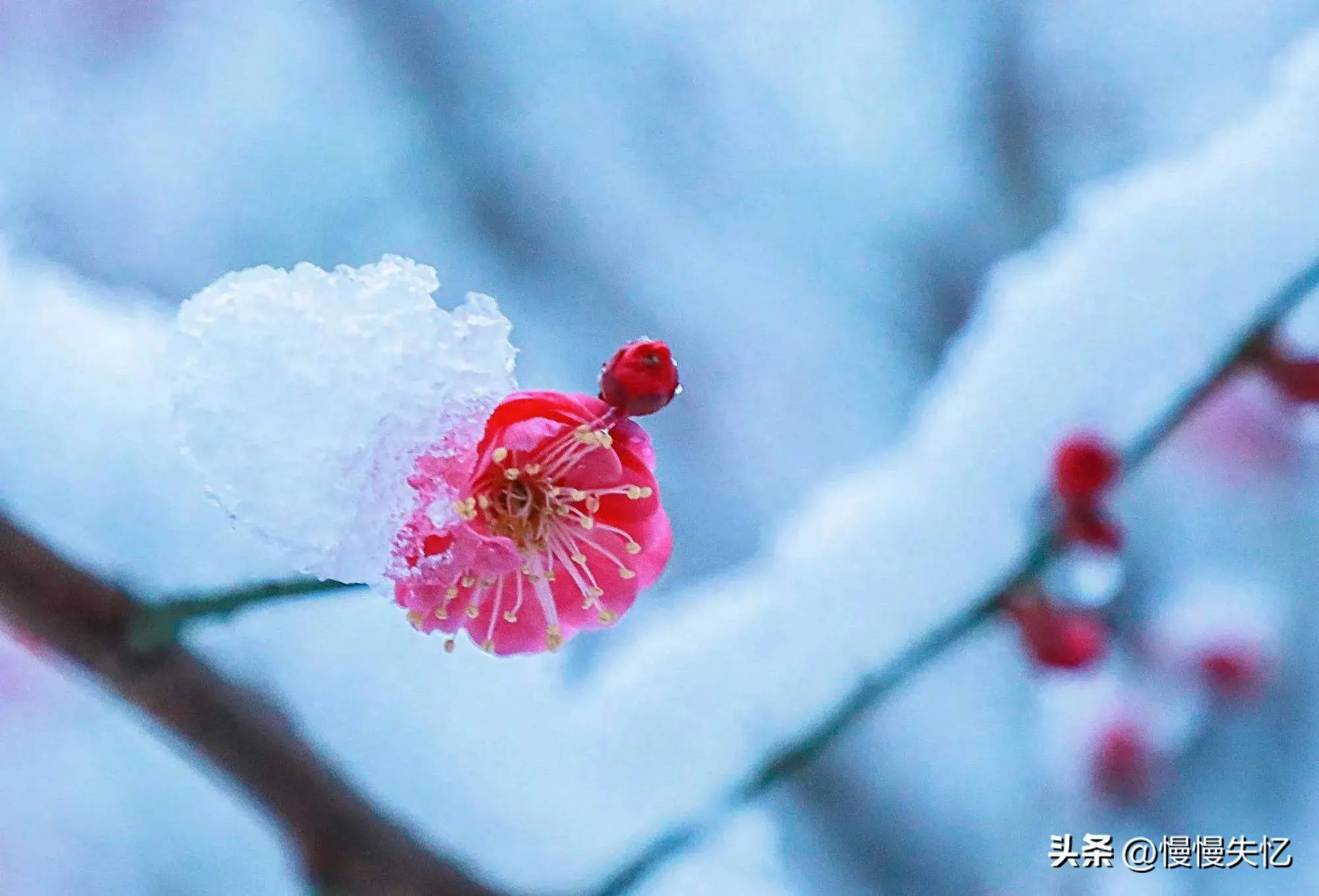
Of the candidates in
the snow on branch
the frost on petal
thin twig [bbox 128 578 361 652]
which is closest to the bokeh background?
the snow on branch

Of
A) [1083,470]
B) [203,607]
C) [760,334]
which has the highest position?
[760,334]

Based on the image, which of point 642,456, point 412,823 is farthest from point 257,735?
point 642,456

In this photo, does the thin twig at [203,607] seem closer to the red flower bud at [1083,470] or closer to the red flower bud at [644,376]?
the red flower bud at [644,376]

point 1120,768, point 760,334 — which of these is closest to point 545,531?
point 760,334

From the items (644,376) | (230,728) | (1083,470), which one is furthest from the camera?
(1083,470)

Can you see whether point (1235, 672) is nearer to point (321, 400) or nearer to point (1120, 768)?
point (1120, 768)

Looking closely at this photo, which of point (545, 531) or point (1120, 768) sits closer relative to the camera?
point (545, 531)

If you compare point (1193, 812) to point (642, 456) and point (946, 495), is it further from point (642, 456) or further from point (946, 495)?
point (642, 456)

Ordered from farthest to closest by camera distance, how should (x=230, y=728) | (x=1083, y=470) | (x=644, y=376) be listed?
(x=1083, y=470), (x=230, y=728), (x=644, y=376)
